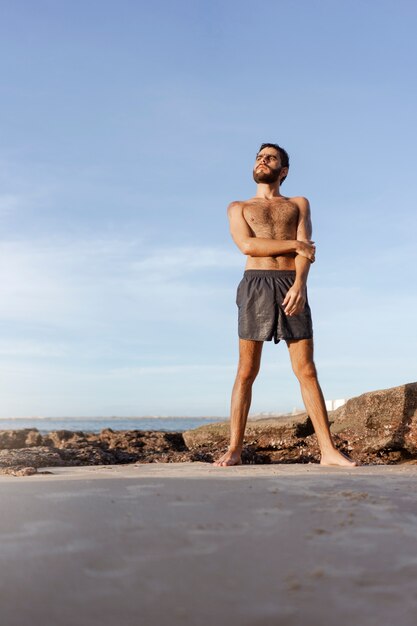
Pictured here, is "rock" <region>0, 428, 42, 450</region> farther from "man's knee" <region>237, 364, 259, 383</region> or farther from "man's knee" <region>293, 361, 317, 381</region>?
"man's knee" <region>293, 361, 317, 381</region>

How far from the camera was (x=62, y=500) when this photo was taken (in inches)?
100

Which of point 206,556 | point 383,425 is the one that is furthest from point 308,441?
point 206,556

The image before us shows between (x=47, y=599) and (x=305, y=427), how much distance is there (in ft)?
18.0

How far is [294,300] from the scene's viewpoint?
492 cm

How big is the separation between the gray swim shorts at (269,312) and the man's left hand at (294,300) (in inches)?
3.3

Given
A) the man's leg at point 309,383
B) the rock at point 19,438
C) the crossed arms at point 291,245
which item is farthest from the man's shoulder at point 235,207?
the rock at point 19,438

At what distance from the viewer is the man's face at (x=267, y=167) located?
17.6ft

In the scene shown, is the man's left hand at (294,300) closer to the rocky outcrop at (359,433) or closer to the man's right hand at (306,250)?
the man's right hand at (306,250)

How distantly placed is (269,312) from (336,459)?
3.91 feet

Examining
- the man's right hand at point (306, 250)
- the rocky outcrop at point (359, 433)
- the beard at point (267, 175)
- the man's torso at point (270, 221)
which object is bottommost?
the rocky outcrop at point (359, 433)

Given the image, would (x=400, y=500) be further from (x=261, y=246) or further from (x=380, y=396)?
(x=380, y=396)

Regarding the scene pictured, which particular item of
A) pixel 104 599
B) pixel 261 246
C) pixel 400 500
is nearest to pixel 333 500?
pixel 400 500

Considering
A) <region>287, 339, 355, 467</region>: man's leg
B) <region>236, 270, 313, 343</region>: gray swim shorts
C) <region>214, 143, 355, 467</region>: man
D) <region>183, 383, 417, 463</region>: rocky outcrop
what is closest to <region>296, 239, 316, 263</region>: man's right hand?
<region>214, 143, 355, 467</region>: man

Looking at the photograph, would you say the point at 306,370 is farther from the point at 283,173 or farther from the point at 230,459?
the point at 283,173
